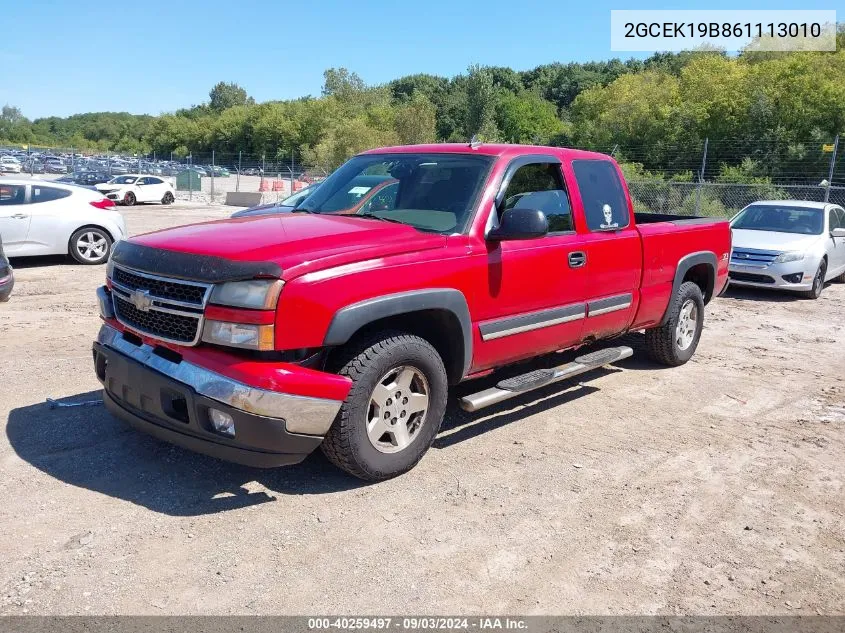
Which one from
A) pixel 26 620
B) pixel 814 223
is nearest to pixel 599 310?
pixel 26 620

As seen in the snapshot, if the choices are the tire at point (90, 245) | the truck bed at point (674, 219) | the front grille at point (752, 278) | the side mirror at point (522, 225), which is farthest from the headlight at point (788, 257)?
the tire at point (90, 245)

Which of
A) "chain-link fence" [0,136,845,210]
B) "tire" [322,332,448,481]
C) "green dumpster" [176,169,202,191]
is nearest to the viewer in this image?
"tire" [322,332,448,481]

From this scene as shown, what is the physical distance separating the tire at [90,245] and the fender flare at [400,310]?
29.9 feet

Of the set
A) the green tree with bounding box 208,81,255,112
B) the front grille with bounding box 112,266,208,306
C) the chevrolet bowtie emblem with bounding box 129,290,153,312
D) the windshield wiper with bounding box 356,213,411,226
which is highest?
the green tree with bounding box 208,81,255,112

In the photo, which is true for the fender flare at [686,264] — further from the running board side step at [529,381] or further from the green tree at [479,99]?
the green tree at [479,99]

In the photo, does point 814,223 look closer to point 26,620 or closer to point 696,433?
point 696,433

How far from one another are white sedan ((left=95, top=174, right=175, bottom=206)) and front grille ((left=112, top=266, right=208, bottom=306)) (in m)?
27.2

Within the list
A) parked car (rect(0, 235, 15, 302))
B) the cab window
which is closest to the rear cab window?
the cab window

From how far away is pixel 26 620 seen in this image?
2.74 m

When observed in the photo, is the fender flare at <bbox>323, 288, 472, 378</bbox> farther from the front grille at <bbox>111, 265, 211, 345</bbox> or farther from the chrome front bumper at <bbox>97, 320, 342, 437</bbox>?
the front grille at <bbox>111, 265, 211, 345</bbox>

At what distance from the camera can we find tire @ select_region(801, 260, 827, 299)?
11.2 meters

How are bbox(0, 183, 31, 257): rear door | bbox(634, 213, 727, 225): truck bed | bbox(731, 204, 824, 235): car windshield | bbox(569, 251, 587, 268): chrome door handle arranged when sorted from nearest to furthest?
bbox(569, 251, 587, 268): chrome door handle, bbox(634, 213, 727, 225): truck bed, bbox(0, 183, 31, 257): rear door, bbox(731, 204, 824, 235): car windshield

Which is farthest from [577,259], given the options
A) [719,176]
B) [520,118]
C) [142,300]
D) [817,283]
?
[520,118]

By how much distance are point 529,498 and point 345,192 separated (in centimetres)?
253
